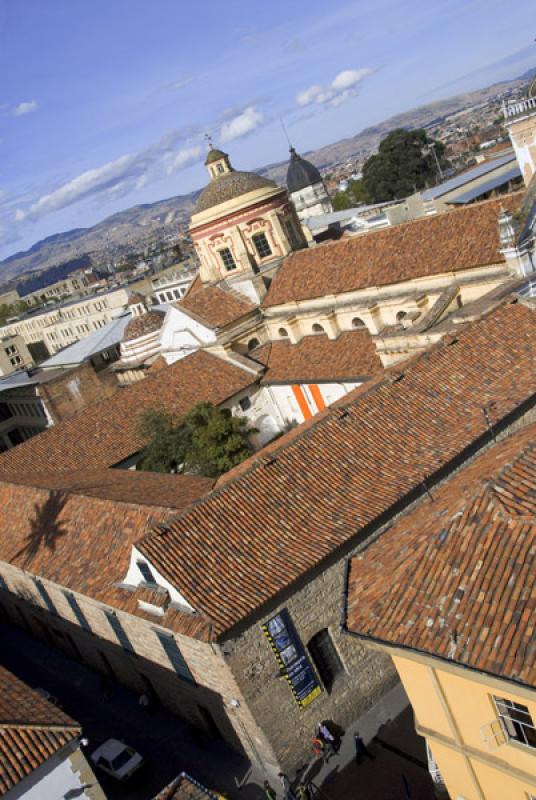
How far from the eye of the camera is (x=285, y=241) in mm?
42812

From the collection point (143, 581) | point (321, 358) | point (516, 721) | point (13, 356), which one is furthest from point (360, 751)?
point (13, 356)

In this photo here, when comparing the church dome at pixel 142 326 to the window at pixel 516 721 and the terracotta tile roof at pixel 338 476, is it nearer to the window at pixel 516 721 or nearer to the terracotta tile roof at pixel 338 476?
the terracotta tile roof at pixel 338 476

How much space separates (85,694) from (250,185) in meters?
28.9

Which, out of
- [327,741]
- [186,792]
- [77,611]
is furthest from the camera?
[77,611]

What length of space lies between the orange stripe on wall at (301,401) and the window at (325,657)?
60.1ft

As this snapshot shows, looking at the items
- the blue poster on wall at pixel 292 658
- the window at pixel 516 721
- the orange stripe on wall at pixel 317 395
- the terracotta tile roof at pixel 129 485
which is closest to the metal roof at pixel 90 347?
the terracotta tile roof at pixel 129 485

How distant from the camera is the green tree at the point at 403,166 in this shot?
9956 cm

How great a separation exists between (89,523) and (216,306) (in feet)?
65.0

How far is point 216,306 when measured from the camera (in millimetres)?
41406

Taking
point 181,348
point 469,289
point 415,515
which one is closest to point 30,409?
point 181,348

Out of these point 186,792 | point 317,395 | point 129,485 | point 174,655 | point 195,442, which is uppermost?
point 129,485

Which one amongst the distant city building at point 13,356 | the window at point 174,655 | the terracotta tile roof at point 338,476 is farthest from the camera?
the distant city building at point 13,356

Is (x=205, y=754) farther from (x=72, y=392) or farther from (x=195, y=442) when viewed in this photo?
(x=72, y=392)

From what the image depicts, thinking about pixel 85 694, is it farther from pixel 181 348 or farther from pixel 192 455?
pixel 181 348
